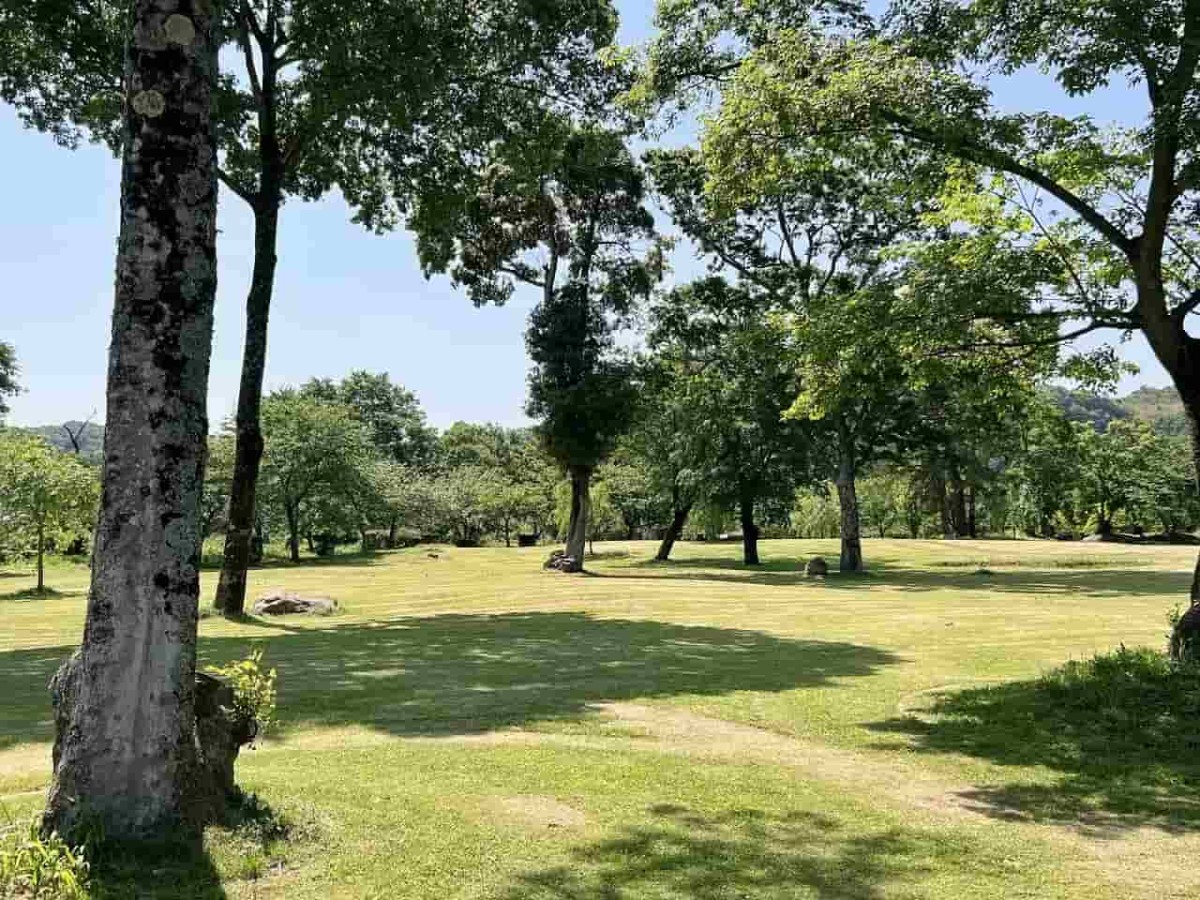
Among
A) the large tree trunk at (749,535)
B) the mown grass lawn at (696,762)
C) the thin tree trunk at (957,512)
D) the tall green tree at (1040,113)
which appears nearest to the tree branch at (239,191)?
the mown grass lawn at (696,762)

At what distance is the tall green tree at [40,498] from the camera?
3044 cm

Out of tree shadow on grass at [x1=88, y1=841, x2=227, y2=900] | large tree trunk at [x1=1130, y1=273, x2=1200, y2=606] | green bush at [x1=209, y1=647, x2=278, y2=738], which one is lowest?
tree shadow on grass at [x1=88, y1=841, x2=227, y2=900]

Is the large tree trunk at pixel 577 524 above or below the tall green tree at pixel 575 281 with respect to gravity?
below

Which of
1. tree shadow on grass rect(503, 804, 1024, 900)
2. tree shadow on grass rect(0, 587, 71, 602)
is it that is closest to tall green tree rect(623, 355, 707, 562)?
tree shadow on grass rect(0, 587, 71, 602)

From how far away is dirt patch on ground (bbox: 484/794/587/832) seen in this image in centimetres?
557

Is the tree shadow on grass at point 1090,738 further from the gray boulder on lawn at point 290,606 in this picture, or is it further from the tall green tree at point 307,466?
the tall green tree at point 307,466

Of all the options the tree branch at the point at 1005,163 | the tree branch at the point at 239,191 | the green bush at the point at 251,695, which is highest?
the tree branch at the point at 239,191

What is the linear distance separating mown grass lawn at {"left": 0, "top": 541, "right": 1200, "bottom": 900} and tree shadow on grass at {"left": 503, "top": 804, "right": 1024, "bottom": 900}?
0.02 m

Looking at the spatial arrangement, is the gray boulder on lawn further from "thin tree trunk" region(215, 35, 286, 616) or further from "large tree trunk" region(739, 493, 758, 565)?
"large tree trunk" region(739, 493, 758, 565)

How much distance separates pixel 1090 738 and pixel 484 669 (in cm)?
709

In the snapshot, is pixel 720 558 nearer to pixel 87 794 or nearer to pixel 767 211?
pixel 767 211

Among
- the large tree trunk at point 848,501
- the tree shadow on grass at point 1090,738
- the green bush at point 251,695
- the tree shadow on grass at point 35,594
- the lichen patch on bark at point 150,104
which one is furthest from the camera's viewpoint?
the large tree trunk at point 848,501

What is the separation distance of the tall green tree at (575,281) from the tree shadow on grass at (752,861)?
25.9 meters

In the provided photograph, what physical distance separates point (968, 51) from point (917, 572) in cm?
2781
